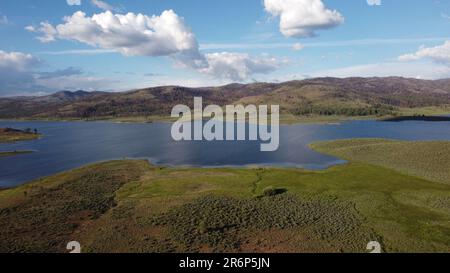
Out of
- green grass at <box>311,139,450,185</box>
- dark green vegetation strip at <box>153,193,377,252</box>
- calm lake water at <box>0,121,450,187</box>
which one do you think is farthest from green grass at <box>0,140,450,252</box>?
calm lake water at <box>0,121,450,187</box>

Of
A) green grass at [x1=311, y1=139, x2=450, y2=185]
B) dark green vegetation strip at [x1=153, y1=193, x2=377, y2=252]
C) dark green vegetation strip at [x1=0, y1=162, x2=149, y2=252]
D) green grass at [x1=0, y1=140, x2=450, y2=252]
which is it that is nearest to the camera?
green grass at [x1=0, y1=140, x2=450, y2=252]

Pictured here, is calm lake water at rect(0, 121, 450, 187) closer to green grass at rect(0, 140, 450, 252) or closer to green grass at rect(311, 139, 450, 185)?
green grass at rect(311, 139, 450, 185)

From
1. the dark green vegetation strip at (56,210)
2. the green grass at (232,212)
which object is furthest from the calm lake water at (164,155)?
the dark green vegetation strip at (56,210)

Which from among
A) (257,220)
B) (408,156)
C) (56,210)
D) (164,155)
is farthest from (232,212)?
(164,155)

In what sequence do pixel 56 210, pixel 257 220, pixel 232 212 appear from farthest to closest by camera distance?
1. pixel 56 210
2. pixel 232 212
3. pixel 257 220

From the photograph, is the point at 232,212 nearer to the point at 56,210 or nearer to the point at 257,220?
the point at 257,220

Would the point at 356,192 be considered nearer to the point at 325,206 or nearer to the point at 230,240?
the point at 325,206

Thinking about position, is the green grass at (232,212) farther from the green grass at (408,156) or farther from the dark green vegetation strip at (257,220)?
the green grass at (408,156)
